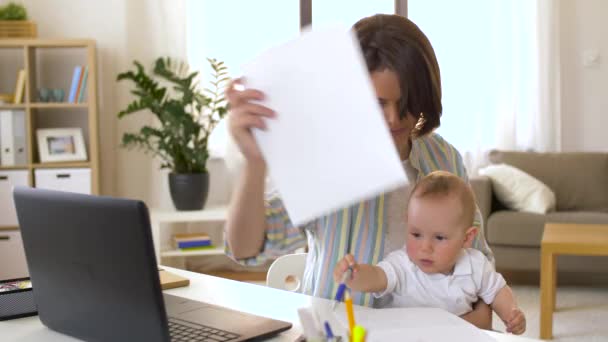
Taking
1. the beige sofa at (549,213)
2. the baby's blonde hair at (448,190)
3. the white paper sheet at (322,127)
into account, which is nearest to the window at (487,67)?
the beige sofa at (549,213)

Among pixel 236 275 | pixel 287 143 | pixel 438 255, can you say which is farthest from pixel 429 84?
pixel 236 275

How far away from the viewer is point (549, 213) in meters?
4.65

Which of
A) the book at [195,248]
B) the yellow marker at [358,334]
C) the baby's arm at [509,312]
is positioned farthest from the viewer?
the book at [195,248]

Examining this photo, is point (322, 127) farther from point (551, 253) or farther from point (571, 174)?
point (571, 174)

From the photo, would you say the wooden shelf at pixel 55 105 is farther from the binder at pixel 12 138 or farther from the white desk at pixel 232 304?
the white desk at pixel 232 304

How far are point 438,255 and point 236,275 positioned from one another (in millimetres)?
3808

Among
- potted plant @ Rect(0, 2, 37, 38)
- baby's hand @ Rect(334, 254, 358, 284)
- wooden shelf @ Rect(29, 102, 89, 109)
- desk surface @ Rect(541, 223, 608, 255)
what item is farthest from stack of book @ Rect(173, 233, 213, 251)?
baby's hand @ Rect(334, 254, 358, 284)

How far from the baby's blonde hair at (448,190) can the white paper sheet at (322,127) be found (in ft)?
1.59

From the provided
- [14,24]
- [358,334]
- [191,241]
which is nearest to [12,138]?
[14,24]

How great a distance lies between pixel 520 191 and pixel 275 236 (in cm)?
364

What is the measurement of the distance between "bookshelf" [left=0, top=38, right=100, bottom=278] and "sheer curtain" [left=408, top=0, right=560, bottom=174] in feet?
7.42

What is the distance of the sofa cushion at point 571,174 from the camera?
5008 mm

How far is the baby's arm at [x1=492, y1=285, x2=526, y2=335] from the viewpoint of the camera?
55.8 inches

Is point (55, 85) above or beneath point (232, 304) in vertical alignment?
above
